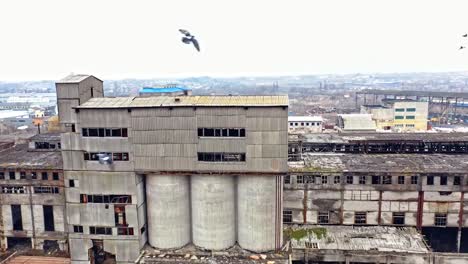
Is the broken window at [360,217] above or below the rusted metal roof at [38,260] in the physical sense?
above

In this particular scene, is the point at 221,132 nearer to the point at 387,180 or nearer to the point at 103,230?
the point at 103,230

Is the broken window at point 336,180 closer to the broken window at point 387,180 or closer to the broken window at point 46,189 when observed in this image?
the broken window at point 387,180

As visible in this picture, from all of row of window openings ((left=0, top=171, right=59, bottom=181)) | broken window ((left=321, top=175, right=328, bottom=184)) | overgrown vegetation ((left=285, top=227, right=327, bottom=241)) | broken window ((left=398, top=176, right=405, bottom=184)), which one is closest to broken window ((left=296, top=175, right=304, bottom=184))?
broken window ((left=321, top=175, right=328, bottom=184))

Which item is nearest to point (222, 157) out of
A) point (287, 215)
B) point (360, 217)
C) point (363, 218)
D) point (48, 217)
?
point (287, 215)

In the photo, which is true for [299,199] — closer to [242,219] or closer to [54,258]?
[242,219]

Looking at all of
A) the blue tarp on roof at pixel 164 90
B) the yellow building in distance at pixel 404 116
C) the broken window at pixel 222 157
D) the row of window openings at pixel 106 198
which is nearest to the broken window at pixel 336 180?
the broken window at pixel 222 157

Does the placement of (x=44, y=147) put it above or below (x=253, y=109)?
below

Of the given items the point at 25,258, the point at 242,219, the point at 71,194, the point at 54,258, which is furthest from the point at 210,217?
the point at 25,258
